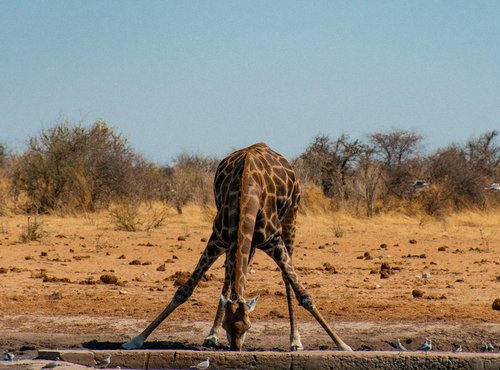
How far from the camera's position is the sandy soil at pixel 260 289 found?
8.85 metres

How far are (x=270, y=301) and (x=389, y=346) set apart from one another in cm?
238

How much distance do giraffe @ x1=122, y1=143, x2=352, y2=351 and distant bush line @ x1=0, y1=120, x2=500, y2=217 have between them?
651 inches

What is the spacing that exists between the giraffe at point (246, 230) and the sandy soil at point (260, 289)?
2.74ft

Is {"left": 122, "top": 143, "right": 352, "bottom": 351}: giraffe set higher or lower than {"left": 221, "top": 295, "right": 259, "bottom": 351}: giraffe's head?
higher

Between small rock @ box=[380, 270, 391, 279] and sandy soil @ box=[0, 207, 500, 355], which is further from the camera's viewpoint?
small rock @ box=[380, 270, 391, 279]

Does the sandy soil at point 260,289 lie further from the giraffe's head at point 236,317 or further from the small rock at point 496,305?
the giraffe's head at point 236,317

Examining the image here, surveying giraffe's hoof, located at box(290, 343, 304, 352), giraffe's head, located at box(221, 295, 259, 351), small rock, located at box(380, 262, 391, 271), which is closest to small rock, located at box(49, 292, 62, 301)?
giraffe's hoof, located at box(290, 343, 304, 352)

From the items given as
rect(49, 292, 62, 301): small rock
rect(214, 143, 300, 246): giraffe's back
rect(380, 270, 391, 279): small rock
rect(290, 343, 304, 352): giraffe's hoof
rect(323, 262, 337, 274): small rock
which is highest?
rect(214, 143, 300, 246): giraffe's back

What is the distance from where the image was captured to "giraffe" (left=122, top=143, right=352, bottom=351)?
6.98m

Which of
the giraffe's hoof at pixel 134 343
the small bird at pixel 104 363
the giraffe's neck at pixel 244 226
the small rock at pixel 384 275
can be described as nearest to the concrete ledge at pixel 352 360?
the giraffe's neck at pixel 244 226

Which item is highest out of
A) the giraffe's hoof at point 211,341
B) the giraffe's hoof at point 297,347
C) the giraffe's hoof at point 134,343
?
the giraffe's hoof at point 134,343

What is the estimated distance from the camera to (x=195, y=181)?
1132 inches

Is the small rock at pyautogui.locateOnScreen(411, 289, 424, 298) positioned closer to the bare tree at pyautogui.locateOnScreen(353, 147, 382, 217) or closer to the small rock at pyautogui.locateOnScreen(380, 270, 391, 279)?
the small rock at pyautogui.locateOnScreen(380, 270, 391, 279)

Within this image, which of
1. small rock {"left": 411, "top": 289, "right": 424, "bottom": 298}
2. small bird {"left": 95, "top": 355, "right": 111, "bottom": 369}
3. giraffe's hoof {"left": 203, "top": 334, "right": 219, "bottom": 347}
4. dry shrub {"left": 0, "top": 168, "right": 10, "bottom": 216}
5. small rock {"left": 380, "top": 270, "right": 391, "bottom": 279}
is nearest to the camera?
small bird {"left": 95, "top": 355, "right": 111, "bottom": 369}
